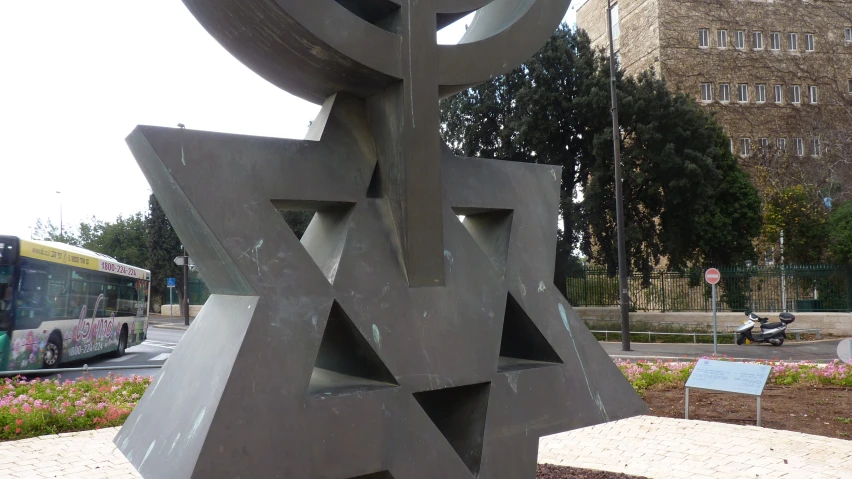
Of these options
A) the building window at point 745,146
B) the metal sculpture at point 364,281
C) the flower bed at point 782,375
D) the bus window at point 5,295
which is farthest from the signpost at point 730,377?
the building window at point 745,146

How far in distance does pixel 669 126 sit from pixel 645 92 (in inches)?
61.6

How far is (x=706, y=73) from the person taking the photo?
35.8m

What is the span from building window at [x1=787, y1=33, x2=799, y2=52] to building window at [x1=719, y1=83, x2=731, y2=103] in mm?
4620

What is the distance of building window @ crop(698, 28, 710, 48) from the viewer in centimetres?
3609

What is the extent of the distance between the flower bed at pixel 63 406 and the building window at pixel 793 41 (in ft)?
129

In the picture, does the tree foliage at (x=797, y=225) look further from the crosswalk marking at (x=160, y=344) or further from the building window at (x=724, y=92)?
the crosswalk marking at (x=160, y=344)

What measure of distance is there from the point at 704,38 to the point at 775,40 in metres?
4.27

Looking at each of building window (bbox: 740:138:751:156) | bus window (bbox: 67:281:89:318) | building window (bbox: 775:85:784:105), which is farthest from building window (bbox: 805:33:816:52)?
bus window (bbox: 67:281:89:318)

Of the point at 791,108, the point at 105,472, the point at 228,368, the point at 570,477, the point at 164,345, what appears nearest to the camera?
the point at 228,368

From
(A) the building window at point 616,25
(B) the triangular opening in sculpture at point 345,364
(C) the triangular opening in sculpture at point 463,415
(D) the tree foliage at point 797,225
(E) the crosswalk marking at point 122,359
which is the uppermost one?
(A) the building window at point 616,25

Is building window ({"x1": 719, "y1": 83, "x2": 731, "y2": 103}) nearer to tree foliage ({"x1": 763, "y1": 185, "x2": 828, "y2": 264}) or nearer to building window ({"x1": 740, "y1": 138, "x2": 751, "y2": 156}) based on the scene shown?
building window ({"x1": 740, "y1": 138, "x2": 751, "y2": 156})

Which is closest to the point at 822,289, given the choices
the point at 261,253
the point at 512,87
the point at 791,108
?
the point at 512,87

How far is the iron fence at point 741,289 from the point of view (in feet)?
74.8

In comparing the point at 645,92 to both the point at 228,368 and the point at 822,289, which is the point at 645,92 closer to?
the point at 822,289
